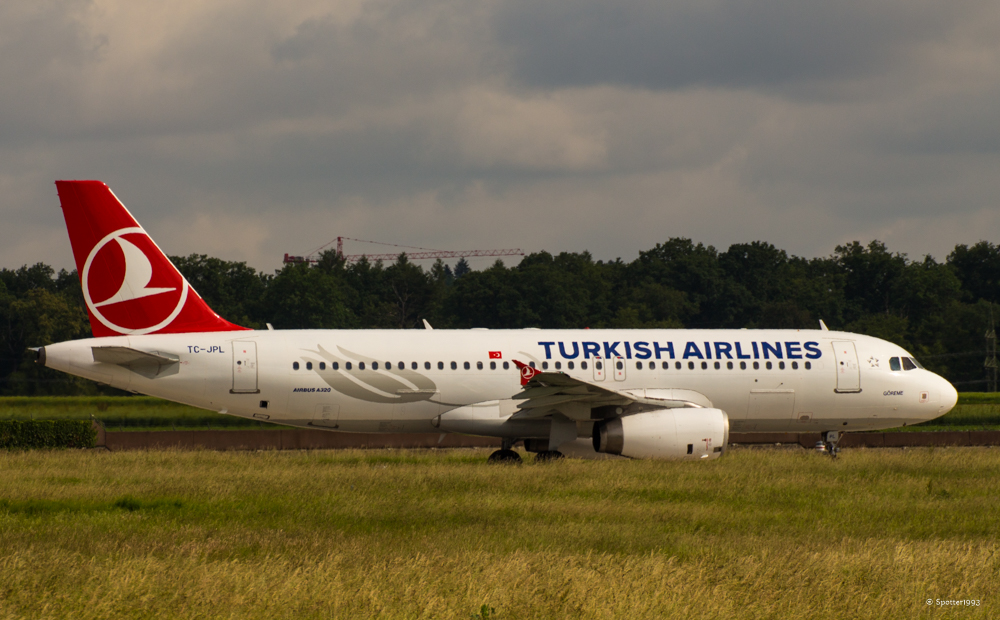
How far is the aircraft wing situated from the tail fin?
294 inches

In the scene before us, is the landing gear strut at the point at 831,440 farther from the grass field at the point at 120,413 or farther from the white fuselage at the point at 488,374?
the grass field at the point at 120,413

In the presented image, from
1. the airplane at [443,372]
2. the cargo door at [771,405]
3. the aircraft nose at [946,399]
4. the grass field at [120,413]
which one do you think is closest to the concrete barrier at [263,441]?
the grass field at [120,413]

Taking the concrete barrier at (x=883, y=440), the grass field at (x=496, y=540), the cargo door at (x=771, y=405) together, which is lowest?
the concrete barrier at (x=883, y=440)

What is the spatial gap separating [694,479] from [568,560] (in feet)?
32.7

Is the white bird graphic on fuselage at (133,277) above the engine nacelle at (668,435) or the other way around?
above

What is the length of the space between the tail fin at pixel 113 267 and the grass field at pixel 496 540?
333 cm

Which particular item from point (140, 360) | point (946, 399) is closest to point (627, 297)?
point (946, 399)

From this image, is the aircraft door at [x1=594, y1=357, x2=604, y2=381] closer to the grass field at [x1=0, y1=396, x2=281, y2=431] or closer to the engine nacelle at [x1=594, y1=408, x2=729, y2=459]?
the engine nacelle at [x1=594, y1=408, x2=729, y2=459]

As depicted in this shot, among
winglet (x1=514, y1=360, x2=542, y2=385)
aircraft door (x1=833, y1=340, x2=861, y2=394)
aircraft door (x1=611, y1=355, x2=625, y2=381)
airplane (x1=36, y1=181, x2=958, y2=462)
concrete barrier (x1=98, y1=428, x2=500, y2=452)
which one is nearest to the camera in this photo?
winglet (x1=514, y1=360, x2=542, y2=385)

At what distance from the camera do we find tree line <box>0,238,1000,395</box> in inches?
3246

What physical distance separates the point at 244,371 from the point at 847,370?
50.2 ft

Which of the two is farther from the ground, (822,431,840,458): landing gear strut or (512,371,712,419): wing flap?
(512,371,712,419): wing flap

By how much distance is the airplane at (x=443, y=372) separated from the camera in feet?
80.9

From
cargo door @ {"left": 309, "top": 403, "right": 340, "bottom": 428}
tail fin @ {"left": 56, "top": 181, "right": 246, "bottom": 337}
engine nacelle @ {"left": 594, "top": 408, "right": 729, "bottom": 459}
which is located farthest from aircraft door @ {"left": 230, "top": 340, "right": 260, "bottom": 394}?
engine nacelle @ {"left": 594, "top": 408, "right": 729, "bottom": 459}
